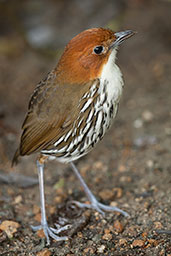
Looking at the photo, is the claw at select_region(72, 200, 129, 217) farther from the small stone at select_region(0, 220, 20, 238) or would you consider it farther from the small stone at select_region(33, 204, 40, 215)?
the small stone at select_region(0, 220, 20, 238)

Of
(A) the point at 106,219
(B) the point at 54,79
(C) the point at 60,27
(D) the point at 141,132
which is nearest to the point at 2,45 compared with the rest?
(C) the point at 60,27

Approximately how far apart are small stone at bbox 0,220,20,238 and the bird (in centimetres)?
30

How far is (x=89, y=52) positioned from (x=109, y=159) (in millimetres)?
2118

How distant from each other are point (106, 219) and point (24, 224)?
0.90 metres

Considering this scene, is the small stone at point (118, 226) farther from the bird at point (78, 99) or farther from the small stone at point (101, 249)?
the bird at point (78, 99)

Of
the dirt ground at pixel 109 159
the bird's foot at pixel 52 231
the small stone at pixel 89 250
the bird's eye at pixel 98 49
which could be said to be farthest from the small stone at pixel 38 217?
the bird's eye at pixel 98 49

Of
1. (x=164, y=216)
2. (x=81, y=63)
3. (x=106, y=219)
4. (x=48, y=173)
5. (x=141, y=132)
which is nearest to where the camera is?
(x=81, y=63)

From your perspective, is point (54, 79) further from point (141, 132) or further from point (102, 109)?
point (141, 132)

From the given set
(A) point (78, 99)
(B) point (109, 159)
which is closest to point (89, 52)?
(A) point (78, 99)

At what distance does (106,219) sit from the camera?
432 cm

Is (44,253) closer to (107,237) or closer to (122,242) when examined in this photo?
(107,237)

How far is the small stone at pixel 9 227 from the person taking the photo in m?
4.10

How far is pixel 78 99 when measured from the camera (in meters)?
3.81

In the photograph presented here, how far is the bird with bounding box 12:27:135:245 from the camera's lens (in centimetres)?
376
